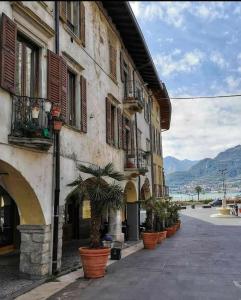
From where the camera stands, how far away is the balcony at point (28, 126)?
28.0ft

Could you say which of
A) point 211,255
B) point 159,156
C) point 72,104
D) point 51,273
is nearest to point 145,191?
point 159,156

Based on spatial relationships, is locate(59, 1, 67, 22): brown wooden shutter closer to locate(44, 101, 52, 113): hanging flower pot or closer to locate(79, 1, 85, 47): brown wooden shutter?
locate(79, 1, 85, 47): brown wooden shutter

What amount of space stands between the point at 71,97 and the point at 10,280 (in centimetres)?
588

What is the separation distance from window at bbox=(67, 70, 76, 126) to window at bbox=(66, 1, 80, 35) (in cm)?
157

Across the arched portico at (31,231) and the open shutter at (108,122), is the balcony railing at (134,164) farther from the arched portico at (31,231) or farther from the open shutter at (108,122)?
the arched portico at (31,231)

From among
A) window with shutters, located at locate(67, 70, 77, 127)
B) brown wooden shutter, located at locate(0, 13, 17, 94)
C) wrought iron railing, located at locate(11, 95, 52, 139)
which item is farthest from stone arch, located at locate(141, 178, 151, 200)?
brown wooden shutter, located at locate(0, 13, 17, 94)

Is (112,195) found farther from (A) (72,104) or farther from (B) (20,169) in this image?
(A) (72,104)

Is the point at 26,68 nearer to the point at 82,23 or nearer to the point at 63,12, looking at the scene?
the point at 63,12

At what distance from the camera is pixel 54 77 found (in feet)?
35.2

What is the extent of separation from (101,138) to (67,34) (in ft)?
14.0

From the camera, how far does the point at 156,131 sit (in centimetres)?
3108

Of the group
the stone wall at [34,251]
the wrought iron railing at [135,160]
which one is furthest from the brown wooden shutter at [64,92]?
the wrought iron railing at [135,160]

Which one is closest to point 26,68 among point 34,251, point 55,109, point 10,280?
point 55,109

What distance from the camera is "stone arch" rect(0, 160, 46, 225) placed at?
9.27 meters
